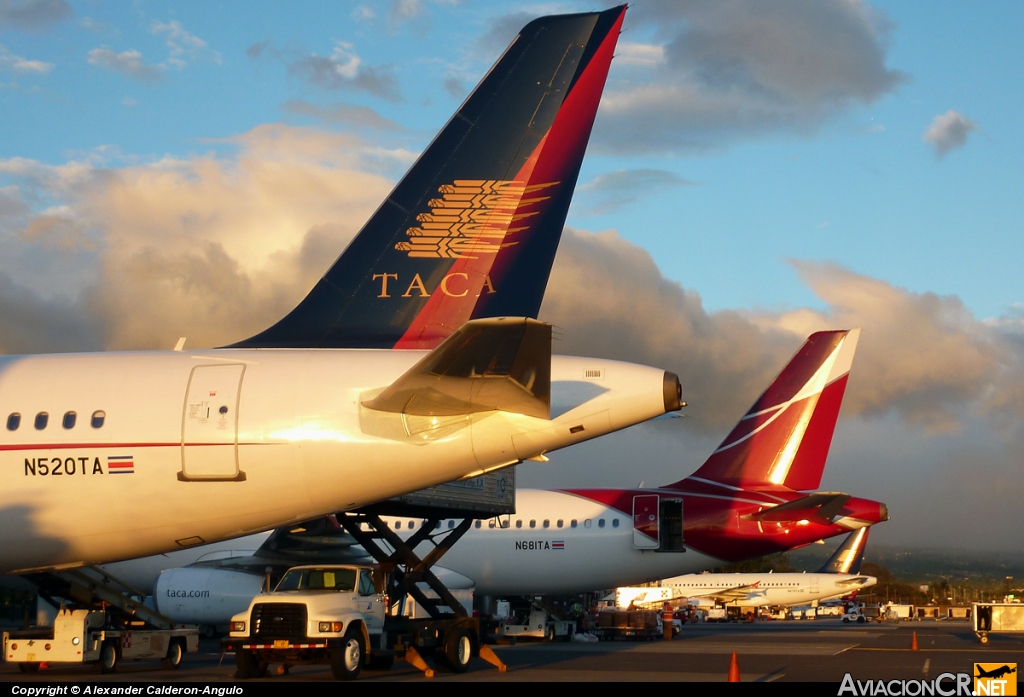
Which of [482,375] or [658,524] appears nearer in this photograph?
[482,375]

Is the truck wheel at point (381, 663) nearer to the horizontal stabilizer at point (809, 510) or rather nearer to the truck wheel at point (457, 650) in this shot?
the truck wheel at point (457, 650)

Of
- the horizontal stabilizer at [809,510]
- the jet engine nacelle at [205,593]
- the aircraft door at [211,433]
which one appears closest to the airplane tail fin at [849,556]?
the horizontal stabilizer at [809,510]

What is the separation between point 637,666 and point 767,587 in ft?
140

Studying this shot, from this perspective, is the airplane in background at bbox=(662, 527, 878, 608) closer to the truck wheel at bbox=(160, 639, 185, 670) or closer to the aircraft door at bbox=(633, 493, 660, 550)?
the aircraft door at bbox=(633, 493, 660, 550)

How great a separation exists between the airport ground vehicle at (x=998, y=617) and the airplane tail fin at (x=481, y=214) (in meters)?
21.4

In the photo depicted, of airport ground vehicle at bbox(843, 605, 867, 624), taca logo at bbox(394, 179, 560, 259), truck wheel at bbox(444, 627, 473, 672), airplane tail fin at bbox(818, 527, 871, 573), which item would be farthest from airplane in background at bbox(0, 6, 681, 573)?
airplane tail fin at bbox(818, 527, 871, 573)

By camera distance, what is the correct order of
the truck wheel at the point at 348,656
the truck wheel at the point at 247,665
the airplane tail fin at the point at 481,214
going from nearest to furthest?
the airplane tail fin at the point at 481,214
the truck wheel at the point at 348,656
the truck wheel at the point at 247,665

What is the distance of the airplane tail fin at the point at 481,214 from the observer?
12.6 m

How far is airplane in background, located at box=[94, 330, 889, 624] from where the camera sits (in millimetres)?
27625

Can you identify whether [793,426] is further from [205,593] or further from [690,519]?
[205,593]

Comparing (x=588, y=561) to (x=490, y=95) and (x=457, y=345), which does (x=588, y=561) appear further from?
(x=457, y=345)

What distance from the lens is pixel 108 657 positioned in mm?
15672

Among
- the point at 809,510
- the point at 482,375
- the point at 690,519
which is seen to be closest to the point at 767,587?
the point at 690,519

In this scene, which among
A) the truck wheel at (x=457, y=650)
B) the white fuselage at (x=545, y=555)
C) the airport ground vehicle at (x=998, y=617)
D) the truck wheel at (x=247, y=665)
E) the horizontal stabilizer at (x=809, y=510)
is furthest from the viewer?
the white fuselage at (x=545, y=555)
